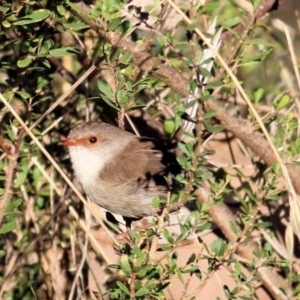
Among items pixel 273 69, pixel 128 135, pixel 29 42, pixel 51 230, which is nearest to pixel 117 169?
pixel 128 135

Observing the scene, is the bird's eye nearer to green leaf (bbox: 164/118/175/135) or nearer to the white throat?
the white throat

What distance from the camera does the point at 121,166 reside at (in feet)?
14.6

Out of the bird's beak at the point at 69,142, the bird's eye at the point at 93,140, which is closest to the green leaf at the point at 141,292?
the bird's beak at the point at 69,142

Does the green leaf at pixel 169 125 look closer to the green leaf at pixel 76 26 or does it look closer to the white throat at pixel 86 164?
the white throat at pixel 86 164

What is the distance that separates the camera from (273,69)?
600 centimetres

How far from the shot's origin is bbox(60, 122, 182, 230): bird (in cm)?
419

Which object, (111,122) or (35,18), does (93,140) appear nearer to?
(111,122)

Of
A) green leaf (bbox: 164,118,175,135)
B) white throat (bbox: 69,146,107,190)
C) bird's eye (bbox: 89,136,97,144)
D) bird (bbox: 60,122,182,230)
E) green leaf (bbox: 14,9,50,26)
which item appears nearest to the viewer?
green leaf (bbox: 14,9,50,26)

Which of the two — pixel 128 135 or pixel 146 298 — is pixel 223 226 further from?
pixel 146 298

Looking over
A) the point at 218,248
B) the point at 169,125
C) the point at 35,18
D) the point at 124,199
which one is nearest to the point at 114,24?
the point at 35,18

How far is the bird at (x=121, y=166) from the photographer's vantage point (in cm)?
419

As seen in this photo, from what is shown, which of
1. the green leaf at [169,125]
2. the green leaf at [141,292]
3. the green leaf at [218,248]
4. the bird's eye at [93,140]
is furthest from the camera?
the green leaf at [169,125]

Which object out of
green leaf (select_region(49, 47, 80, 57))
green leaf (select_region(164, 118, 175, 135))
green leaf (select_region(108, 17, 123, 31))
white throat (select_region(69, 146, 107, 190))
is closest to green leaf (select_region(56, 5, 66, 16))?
green leaf (select_region(49, 47, 80, 57))

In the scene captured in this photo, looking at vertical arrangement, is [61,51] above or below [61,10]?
→ below
